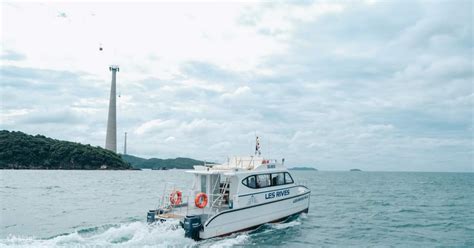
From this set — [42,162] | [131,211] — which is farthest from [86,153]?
[131,211]

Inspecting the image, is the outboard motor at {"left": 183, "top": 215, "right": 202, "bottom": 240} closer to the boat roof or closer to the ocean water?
the ocean water

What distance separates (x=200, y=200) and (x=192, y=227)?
182cm

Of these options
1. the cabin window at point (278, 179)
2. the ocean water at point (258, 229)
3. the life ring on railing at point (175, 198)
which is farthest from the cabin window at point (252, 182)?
the life ring on railing at point (175, 198)

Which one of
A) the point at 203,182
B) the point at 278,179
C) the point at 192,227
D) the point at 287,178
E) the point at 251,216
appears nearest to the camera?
the point at 192,227

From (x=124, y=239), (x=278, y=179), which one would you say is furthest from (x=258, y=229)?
(x=124, y=239)

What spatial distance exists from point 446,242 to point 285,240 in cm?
719

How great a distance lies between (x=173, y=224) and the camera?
16578 millimetres

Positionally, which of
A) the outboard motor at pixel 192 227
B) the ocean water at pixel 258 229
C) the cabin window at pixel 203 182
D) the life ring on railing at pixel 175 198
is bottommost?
the ocean water at pixel 258 229

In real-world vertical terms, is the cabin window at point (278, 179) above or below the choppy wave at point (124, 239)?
above

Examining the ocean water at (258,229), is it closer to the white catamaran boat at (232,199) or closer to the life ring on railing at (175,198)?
the white catamaran boat at (232,199)

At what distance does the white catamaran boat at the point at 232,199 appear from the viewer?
53.6ft

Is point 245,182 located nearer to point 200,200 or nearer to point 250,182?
point 250,182

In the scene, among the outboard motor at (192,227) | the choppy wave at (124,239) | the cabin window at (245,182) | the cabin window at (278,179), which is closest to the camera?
the choppy wave at (124,239)

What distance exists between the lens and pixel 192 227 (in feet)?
51.1
